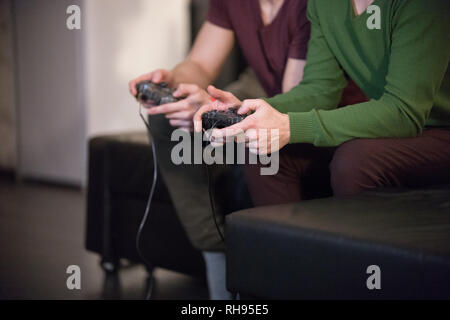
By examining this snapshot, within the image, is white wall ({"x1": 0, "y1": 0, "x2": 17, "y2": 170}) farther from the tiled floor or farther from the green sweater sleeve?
the green sweater sleeve

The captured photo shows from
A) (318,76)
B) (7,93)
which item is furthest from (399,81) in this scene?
(7,93)

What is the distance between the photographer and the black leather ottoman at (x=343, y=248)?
2.13 ft

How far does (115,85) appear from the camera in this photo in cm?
297

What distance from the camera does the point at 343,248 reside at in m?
0.69

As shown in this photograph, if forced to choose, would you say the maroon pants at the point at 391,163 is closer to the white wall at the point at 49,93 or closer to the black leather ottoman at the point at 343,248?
the black leather ottoman at the point at 343,248

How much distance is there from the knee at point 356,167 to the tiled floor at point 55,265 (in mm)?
597

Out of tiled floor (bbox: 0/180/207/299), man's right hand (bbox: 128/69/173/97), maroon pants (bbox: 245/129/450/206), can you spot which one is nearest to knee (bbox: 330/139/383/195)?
maroon pants (bbox: 245/129/450/206)

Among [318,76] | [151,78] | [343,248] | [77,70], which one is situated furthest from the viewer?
[77,70]

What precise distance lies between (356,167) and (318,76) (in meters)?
0.28

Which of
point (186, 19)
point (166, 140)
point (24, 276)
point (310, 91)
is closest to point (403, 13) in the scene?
point (310, 91)

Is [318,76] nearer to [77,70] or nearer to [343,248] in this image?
[343,248]

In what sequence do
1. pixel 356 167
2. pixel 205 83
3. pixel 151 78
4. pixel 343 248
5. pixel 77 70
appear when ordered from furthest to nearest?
pixel 77 70
pixel 205 83
pixel 151 78
pixel 356 167
pixel 343 248

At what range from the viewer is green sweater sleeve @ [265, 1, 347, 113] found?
111 centimetres
